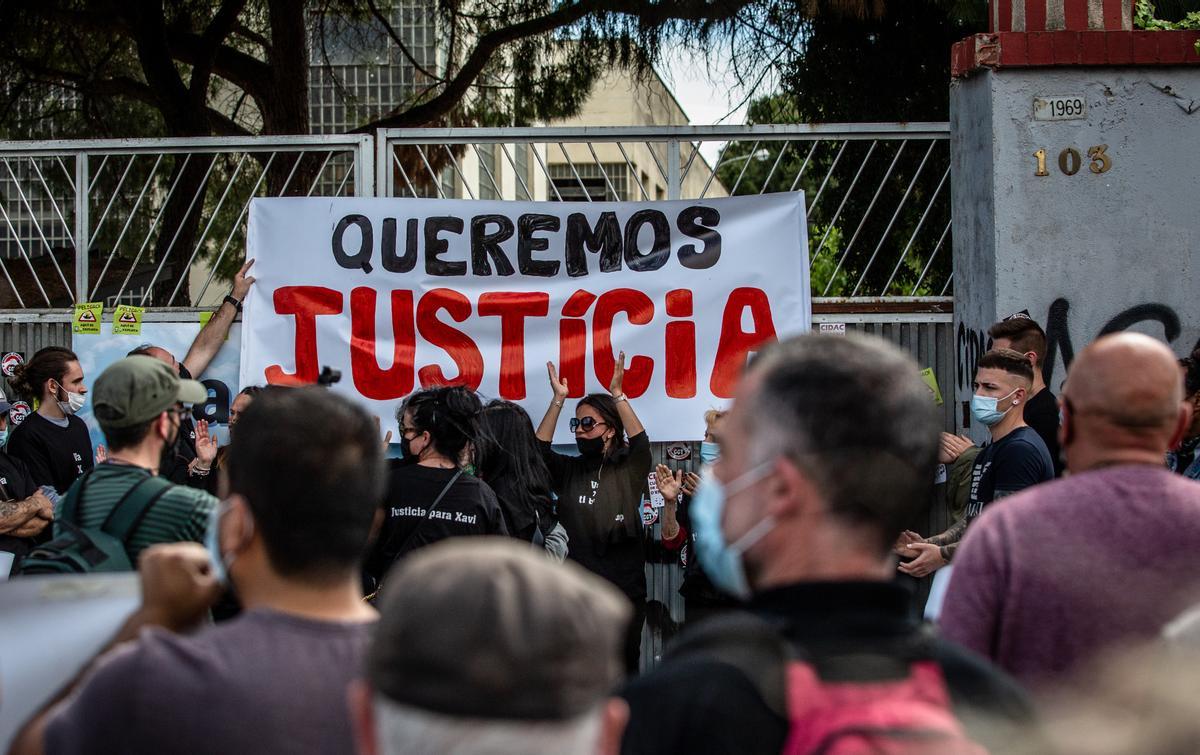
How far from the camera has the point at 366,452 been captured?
226 cm

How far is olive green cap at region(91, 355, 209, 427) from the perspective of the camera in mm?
3082

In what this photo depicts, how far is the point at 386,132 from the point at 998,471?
3.84 meters

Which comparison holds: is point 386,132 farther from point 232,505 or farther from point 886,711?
point 886,711

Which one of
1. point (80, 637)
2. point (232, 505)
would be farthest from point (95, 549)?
point (232, 505)

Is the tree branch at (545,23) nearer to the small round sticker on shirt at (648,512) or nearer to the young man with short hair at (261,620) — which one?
the small round sticker on shirt at (648,512)

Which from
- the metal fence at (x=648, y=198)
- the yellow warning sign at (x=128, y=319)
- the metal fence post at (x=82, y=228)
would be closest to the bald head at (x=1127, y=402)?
the metal fence at (x=648, y=198)

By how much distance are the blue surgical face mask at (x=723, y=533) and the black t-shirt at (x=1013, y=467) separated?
295 centimetres

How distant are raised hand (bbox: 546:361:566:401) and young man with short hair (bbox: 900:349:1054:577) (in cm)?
194

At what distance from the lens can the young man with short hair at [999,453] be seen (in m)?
4.87

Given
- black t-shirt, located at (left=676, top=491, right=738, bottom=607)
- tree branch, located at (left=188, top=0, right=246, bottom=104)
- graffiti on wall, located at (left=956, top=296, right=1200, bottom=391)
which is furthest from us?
tree branch, located at (left=188, top=0, right=246, bottom=104)

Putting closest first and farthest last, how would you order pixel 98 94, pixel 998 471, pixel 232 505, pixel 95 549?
pixel 232 505 → pixel 95 549 → pixel 998 471 → pixel 98 94

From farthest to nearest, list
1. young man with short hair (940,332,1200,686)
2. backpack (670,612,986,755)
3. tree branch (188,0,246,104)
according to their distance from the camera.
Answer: tree branch (188,0,246,104)
young man with short hair (940,332,1200,686)
backpack (670,612,986,755)

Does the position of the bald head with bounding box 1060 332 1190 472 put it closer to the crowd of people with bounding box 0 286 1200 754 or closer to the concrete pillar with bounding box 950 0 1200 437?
the crowd of people with bounding box 0 286 1200 754

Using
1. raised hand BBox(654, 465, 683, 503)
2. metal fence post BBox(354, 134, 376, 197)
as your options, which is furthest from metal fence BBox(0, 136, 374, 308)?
raised hand BBox(654, 465, 683, 503)
